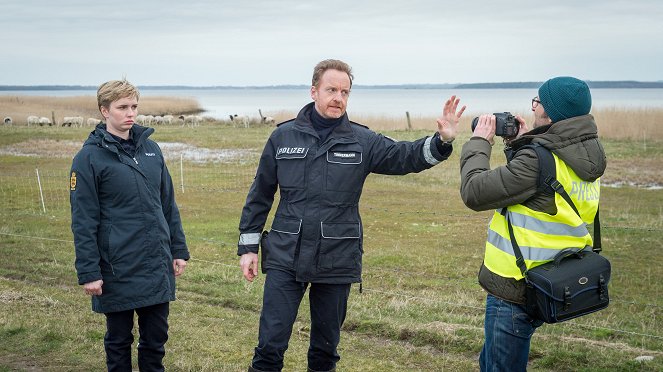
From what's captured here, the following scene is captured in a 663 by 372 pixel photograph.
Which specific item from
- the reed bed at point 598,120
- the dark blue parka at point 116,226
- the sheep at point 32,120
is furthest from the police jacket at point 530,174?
the sheep at point 32,120

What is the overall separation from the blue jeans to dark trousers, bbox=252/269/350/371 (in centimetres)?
103

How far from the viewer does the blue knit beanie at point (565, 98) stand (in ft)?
12.8

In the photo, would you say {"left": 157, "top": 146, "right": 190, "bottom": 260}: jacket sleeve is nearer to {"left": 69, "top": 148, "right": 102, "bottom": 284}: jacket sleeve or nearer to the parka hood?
{"left": 69, "top": 148, "right": 102, "bottom": 284}: jacket sleeve

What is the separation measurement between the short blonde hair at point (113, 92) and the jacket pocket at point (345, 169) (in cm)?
133

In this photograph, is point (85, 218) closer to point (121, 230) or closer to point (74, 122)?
point (121, 230)

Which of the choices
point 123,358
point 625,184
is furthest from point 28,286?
point 625,184

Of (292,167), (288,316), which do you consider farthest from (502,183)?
(288,316)

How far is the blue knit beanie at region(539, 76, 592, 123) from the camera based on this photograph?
3916mm

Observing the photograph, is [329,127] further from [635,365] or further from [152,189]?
[635,365]

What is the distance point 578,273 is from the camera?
12.6 ft

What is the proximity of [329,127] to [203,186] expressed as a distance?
50.8 ft

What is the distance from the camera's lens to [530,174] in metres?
3.81

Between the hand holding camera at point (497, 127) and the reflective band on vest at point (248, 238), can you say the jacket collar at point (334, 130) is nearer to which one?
the reflective band on vest at point (248, 238)

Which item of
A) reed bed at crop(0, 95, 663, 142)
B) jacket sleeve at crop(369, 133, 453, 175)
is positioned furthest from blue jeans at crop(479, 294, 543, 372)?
reed bed at crop(0, 95, 663, 142)
